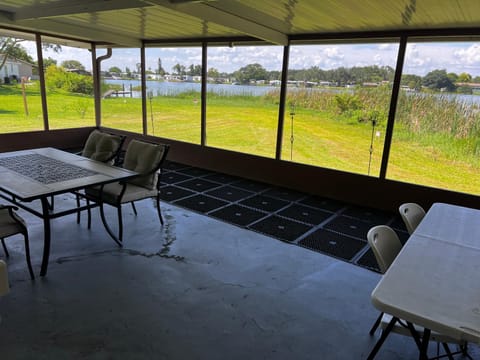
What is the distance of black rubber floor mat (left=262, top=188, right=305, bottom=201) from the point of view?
4789 mm

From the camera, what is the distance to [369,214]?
430 cm

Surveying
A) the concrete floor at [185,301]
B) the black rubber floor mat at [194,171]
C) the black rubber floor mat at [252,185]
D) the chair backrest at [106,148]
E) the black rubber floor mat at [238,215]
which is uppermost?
the chair backrest at [106,148]

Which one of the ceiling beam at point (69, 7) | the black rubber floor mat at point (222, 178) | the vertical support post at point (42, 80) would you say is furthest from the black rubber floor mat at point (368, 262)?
the vertical support post at point (42, 80)

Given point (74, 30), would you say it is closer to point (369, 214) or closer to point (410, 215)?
point (369, 214)

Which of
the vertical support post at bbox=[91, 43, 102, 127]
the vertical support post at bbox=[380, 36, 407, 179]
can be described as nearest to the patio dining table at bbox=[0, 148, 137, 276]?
the vertical support post at bbox=[380, 36, 407, 179]

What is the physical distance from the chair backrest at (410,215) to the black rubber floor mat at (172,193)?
2935 mm

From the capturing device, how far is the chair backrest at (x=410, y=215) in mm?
2285

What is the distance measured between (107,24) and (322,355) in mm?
5156

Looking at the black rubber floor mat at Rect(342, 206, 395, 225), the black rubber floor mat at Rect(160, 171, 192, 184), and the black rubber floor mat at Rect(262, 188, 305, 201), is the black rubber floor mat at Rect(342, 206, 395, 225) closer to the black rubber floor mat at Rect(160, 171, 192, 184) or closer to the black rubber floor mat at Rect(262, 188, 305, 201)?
the black rubber floor mat at Rect(262, 188, 305, 201)

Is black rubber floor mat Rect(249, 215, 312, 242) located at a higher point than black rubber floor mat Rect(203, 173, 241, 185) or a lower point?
lower

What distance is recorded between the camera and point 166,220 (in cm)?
382

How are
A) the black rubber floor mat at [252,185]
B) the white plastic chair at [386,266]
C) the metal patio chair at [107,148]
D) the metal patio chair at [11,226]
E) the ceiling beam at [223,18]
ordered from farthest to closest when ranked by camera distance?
the black rubber floor mat at [252,185]
the metal patio chair at [107,148]
the ceiling beam at [223,18]
the metal patio chair at [11,226]
the white plastic chair at [386,266]

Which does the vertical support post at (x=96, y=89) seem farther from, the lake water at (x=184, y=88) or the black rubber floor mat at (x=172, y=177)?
the black rubber floor mat at (x=172, y=177)

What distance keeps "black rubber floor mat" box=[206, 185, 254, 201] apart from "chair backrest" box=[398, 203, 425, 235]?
2.53 metres
